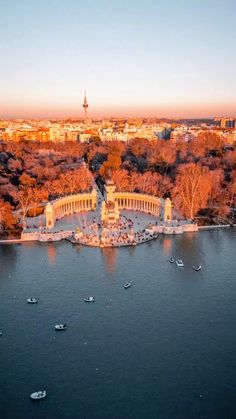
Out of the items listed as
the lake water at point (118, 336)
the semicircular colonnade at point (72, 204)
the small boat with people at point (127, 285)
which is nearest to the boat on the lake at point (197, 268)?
the lake water at point (118, 336)

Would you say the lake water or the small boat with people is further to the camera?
the small boat with people

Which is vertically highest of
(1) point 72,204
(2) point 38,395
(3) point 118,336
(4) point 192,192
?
(4) point 192,192

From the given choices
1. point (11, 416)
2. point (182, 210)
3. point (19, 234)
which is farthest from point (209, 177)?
point (11, 416)

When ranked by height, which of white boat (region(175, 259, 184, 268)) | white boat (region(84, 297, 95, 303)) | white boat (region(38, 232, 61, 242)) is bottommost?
white boat (region(84, 297, 95, 303))

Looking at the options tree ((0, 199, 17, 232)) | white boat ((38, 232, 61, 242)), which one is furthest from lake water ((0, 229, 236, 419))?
tree ((0, 199, 17, 232))

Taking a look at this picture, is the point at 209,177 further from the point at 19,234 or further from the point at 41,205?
the point at 19,234

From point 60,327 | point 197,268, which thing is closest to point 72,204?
point 197,268

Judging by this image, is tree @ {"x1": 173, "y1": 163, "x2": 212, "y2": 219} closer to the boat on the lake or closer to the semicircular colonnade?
the semicircular colonnade

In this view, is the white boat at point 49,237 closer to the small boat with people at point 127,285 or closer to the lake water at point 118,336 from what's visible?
the lake water at point 118,336

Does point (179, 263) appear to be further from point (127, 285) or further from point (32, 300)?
point (32, 300)
